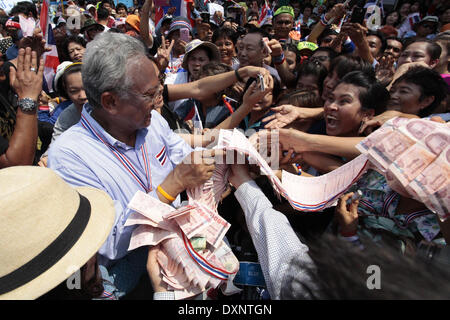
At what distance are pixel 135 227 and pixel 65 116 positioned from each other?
61.7 inches

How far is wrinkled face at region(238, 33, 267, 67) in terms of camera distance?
3.16 metres

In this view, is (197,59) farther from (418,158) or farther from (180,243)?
(418,158)

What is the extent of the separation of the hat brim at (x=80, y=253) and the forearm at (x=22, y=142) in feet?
2.67

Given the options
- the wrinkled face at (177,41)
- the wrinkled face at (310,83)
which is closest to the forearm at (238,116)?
the wrinkled face at (310,83)

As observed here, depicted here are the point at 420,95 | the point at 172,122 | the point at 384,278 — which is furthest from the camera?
the point at 172,122

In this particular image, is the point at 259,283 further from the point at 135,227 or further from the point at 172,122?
the point at 172,122

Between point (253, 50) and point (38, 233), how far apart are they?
293 centimetres

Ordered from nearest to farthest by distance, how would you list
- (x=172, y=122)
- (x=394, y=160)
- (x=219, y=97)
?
(x=394, y=160) → (x=172, y=122) → (x=219, y=97)

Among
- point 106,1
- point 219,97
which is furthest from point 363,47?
point 106,1

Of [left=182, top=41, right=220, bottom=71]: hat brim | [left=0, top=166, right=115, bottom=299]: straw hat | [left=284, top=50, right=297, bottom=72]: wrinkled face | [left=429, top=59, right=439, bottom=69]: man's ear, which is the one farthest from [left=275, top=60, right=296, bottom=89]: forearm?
[left=0, top=166, right=115, bottom=299]: straw hat

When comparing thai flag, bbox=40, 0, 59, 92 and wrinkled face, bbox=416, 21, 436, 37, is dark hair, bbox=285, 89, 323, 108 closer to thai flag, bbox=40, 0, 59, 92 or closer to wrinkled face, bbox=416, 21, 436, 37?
thai flag, bbox=40, 0, 59, 92

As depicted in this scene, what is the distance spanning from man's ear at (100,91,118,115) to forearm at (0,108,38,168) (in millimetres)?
648

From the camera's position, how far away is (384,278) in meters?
0.69

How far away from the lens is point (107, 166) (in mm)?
1489
